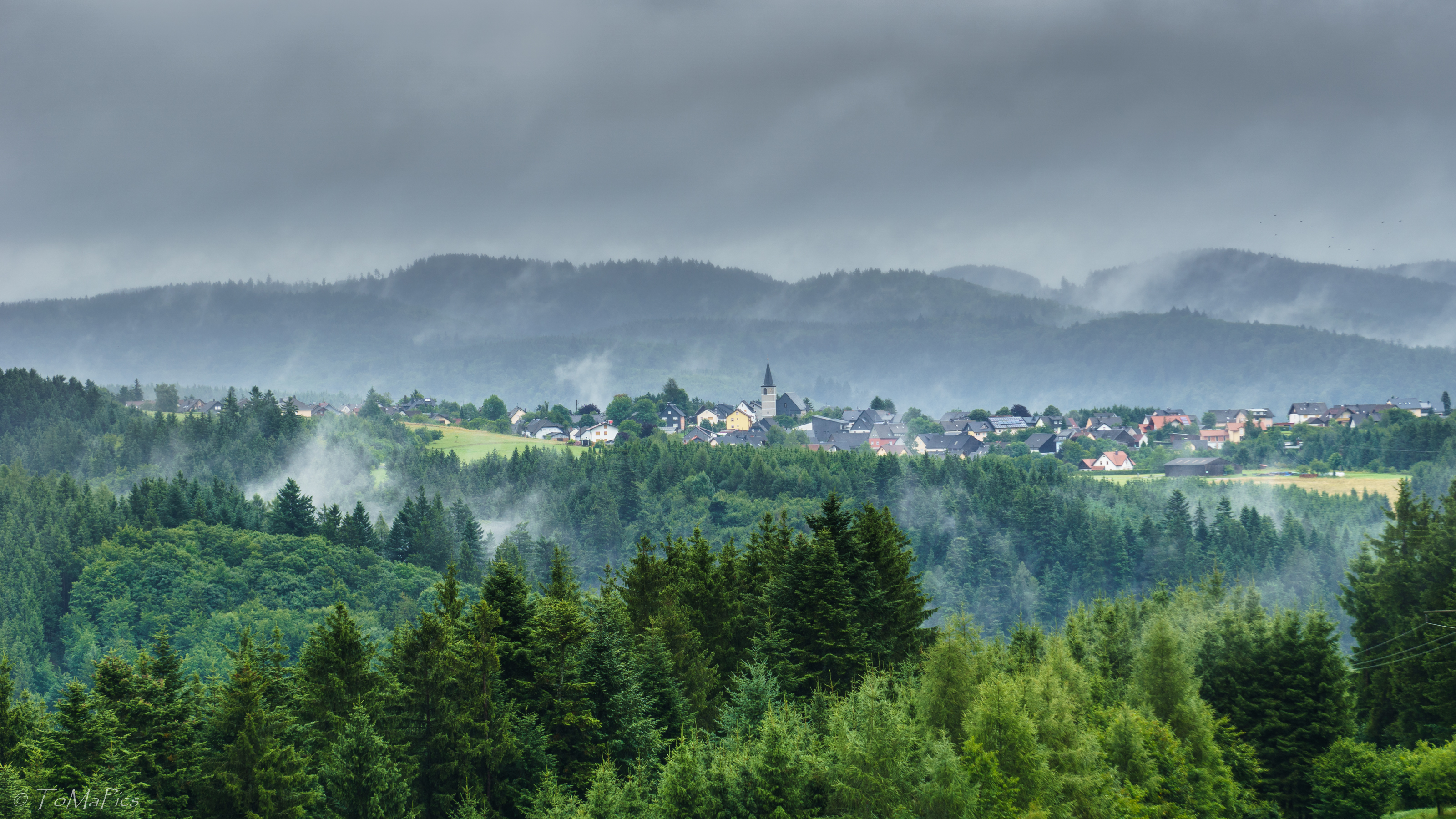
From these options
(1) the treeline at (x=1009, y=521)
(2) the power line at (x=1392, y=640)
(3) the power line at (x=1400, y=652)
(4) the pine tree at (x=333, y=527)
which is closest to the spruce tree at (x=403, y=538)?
(1) the treeline at (x=1009, y=521)

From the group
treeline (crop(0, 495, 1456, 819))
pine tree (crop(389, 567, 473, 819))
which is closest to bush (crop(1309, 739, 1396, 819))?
treeline (crop(0, 495, 1456, 819))

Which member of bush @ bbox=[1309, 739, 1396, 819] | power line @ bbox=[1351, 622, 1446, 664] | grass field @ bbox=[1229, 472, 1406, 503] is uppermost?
grass field @ bbox=[1229, 472, 1406, 503]

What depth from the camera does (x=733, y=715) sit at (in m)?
42.4

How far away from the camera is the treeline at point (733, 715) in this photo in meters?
35.2

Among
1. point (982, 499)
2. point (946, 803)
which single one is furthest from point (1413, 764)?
point (982, 499)

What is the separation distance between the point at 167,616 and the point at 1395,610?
378 feet

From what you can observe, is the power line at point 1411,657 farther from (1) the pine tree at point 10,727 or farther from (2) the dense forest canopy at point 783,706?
(1) the pine tree at point 10,727

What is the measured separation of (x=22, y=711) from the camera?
40031 mm

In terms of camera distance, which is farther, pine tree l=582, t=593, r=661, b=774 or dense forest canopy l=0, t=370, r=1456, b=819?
pine tree l=582, t=593, r=661, b=774

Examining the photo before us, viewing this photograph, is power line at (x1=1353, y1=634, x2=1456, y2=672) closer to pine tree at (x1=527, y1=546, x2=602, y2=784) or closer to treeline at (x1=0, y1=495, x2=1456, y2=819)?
treeline at (x1=0, y1=495, x2=1456, y2=819)

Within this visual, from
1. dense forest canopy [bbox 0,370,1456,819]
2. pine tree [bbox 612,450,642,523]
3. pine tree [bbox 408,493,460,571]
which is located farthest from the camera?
pine tree [bbox 612,450,642,523]

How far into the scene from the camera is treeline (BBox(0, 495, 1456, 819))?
35250 mm

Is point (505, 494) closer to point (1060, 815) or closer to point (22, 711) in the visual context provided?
point (22, 711)

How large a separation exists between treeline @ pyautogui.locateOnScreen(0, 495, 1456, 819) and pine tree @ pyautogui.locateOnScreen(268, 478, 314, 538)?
101648 millimetres
